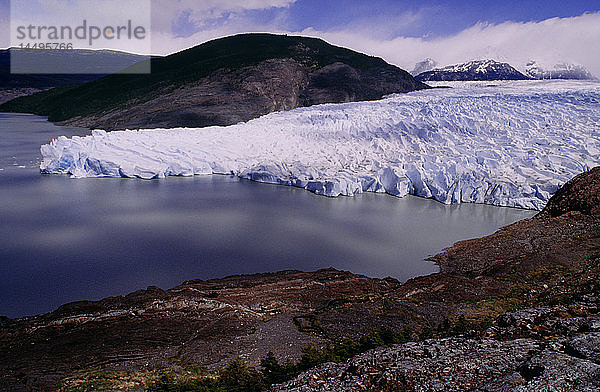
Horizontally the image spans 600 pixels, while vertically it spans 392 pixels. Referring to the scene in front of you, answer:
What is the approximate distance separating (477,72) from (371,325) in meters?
37.8

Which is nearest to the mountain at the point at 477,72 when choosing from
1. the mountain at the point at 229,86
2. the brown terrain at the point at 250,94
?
the mountain at the point at 229,86

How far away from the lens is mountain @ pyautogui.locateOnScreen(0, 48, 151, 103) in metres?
43.6

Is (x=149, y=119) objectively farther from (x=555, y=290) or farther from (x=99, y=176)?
(x=555, y=290)

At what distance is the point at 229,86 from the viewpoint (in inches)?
929

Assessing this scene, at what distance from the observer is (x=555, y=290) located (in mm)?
3955

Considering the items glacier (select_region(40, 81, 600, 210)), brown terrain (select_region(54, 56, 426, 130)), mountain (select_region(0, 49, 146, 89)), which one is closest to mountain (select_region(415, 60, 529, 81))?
brown terrain (select_region(54, 56, 426, 130))

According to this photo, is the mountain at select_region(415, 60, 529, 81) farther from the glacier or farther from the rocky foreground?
the rocky foreground

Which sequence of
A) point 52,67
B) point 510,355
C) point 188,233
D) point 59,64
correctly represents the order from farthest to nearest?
point 59,64 < point 52,67 < point 188,233 < point 510,355

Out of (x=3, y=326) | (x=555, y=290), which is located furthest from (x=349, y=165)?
(x=3, y=326)

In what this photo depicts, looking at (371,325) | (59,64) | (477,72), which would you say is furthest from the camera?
(59,64)

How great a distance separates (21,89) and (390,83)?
3564 centimetres

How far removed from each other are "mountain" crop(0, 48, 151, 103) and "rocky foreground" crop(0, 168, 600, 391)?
43.1 meters

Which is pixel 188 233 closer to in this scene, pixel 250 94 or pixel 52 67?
pixel 250 94

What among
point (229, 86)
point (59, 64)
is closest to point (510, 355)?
point (229, 86)
